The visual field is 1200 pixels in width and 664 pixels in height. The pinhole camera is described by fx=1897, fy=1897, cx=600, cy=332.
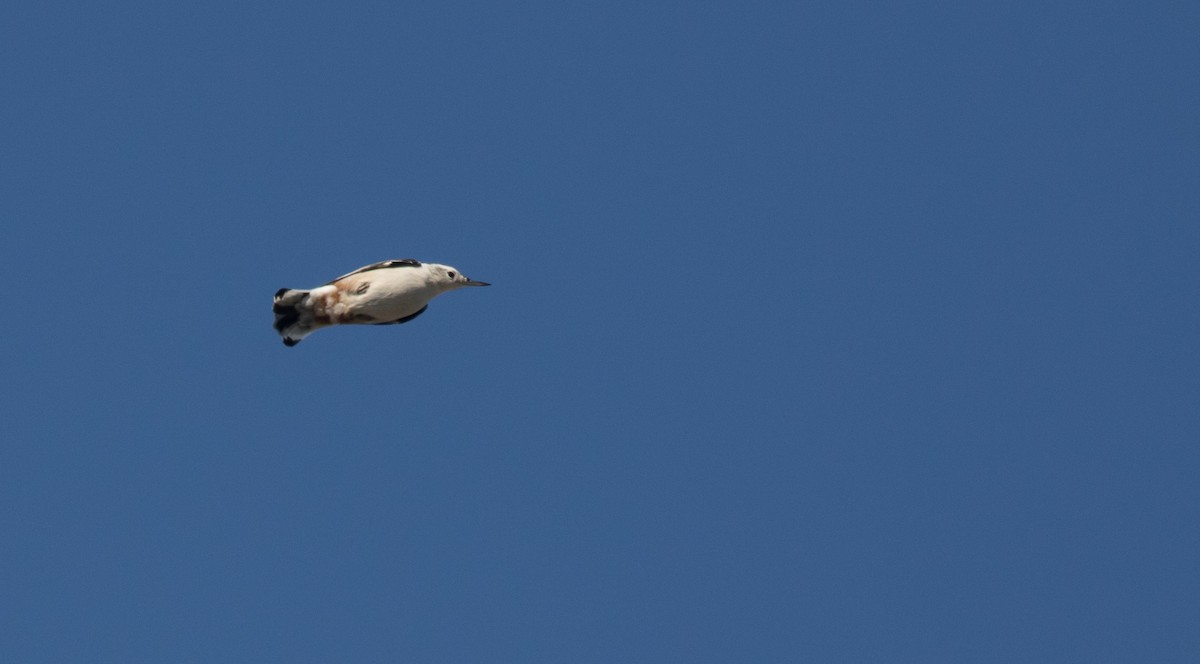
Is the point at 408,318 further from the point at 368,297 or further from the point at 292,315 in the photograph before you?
the point at 292,315

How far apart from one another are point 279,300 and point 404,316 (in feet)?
7.52

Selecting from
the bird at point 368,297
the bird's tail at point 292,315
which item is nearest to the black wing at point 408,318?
the bird at point 368,297

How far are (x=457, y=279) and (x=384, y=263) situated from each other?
4.63ft

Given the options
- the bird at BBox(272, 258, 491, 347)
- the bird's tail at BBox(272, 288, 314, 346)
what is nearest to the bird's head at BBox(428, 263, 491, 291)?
the bird at BBox(272, 258, 491, 347)

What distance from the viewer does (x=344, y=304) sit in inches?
1336

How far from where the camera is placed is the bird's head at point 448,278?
34.2 metres

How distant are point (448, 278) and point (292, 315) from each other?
2.91 m

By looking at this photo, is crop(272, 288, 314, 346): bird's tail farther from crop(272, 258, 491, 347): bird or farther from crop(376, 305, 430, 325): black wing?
crop(376, 305, 430, 325): black wing

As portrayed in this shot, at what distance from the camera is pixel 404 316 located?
34.3 meters

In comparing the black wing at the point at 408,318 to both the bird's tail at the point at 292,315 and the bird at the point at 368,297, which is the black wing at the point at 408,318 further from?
the bird's tail at the point at 292,315

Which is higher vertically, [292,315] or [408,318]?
[408,318]

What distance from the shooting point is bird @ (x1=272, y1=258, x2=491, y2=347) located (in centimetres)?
3362

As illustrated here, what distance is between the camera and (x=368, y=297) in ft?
110

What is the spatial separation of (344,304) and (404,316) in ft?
3.68
